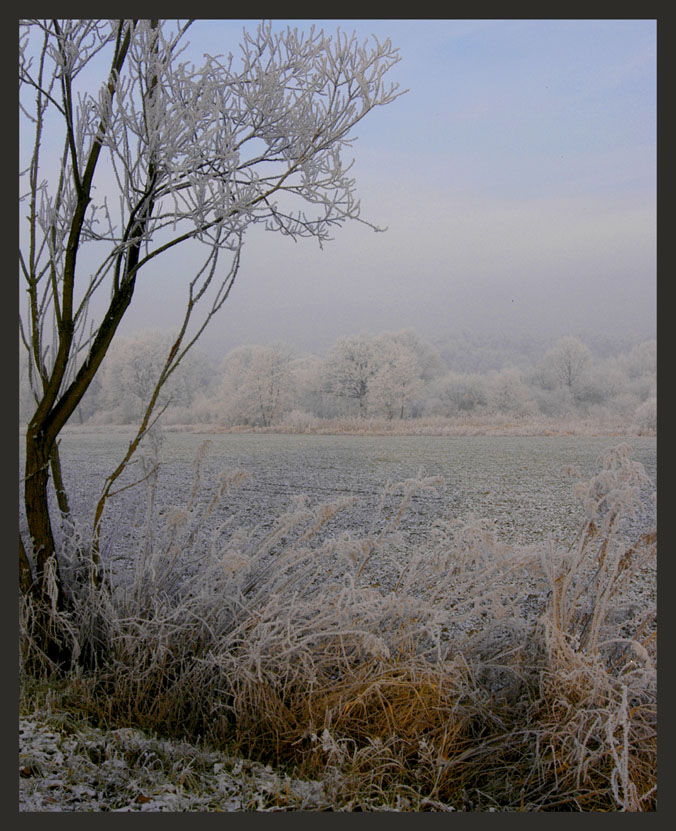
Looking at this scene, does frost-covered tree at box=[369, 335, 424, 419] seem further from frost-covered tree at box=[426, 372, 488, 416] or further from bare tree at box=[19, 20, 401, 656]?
bare tree at box=[19, 20, 401, 656]

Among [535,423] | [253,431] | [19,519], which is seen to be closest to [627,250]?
[535,423]

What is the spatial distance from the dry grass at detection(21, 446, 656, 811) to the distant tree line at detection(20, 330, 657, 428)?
354mm

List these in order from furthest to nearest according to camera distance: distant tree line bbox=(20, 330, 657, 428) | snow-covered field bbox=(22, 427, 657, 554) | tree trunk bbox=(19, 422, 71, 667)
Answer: distant tree line bbox=(20, 330, 657, 428)
snow-covered field bbox=(22, 427, 657, 554)
tree trunk bbox=(19, 422, 71, 667)

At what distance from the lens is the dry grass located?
7.04ft

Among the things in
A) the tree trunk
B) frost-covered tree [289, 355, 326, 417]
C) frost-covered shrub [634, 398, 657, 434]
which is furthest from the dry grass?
frost-covered tree [289, 355, 326, 417]

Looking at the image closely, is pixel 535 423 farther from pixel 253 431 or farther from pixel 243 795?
pixel 243 795

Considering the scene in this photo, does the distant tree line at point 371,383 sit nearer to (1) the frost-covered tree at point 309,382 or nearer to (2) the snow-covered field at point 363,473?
(1) the frost-covered tree at point 309,382

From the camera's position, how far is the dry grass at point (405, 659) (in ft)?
7.04

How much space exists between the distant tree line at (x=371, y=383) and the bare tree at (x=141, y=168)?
23cm

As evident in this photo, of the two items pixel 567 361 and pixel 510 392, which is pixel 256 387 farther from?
pixel 567 361

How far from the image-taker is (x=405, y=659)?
227 centimetres

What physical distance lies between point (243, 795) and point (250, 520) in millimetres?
941

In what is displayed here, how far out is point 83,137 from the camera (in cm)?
239

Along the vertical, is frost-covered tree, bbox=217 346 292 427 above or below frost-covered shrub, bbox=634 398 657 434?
above
